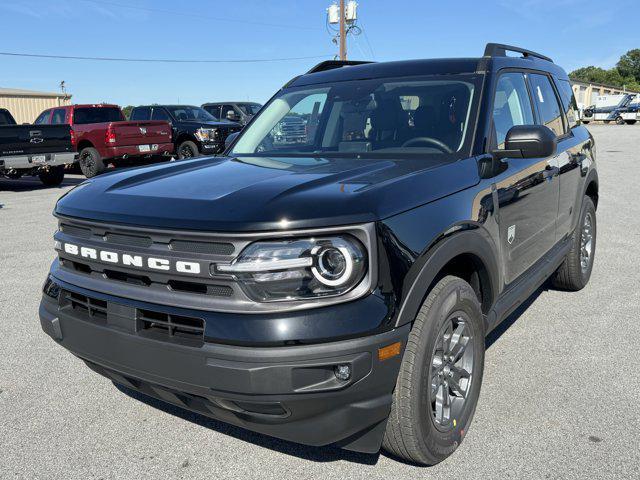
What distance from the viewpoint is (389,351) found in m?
2.22

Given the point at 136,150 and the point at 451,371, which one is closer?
the point at 451,371

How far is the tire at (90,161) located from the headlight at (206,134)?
2955 millimetres

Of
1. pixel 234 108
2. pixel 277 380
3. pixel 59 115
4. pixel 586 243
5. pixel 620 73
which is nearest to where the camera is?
pixel 277 380

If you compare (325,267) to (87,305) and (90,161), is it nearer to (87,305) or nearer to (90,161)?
(87,305)

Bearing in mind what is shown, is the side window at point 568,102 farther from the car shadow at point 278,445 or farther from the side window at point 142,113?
the side window at point 142,113

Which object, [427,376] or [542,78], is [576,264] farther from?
[427,376]

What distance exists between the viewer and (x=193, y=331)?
2258mm

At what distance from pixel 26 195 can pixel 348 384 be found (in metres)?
12.6

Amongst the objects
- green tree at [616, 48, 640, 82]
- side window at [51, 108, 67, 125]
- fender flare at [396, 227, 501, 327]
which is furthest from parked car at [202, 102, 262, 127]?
green tree at [616, 48, 640, 82]

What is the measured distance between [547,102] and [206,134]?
13.6 metres

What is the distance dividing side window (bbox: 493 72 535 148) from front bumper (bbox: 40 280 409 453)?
1.70 m

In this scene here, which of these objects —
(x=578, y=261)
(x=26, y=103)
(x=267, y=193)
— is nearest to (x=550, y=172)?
(x=578, y=261)

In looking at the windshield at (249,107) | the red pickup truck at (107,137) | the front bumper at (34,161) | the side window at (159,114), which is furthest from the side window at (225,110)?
the front bumper at (34,161)

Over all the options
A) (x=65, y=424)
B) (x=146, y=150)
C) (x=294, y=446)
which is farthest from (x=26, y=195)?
(x=294, y=446)
